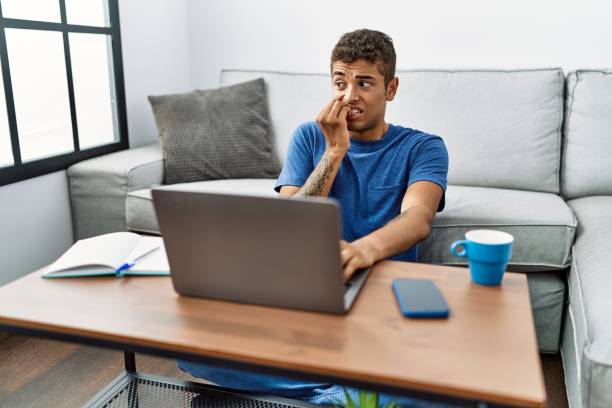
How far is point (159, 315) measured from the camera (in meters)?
0.94

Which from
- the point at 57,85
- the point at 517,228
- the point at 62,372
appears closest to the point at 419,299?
the point at 517,228

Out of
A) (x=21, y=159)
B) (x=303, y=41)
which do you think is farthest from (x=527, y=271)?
(x=21, y=159)

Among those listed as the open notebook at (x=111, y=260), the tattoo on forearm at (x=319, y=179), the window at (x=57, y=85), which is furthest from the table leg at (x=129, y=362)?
the window at (x=57, y=85)

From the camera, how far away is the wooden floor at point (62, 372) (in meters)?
1.67

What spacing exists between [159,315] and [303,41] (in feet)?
7.36

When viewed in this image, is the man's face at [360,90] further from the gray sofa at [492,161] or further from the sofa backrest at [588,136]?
the sofa backrest at [588,136]

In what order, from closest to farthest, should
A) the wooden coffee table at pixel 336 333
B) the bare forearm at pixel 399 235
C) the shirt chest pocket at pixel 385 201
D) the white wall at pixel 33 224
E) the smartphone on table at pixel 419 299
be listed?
the wooden coffee table at pixel 336 333 < the smartphone on table at pixel 419 299 < the bare forearm at pixel 399 235 < the shirt chest pocket at pixel 385 201 < the white wall at pixel 33 224

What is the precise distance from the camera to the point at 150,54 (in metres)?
2.91

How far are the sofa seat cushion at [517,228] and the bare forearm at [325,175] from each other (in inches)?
21.4

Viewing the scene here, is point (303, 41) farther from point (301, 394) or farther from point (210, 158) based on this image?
point (301, 394)

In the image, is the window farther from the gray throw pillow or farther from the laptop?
the laptop

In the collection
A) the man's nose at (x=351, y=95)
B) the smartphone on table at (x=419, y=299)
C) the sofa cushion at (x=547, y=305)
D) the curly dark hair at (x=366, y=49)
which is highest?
the curly dark hair at (x=366, y=49)

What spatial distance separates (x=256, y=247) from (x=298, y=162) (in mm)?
799

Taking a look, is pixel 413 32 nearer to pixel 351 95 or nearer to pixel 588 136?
pixel 588 136
